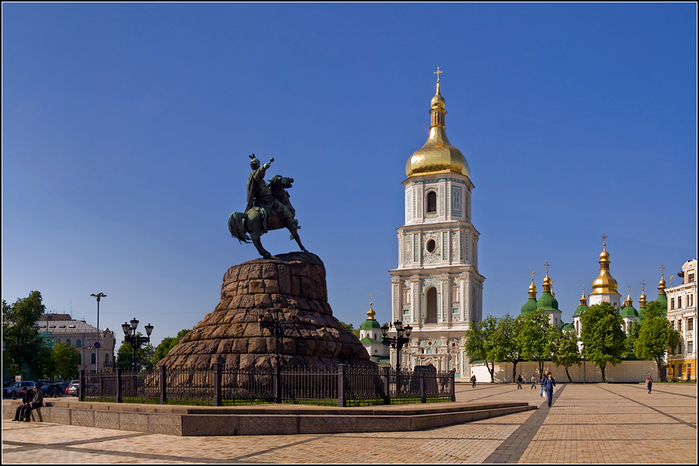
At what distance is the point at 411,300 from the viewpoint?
75.3 metres

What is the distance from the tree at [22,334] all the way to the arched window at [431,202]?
40435 mm

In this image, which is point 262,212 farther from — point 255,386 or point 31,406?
point 31,406

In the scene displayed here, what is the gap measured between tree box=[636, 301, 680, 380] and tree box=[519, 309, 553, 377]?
1002 centimetres

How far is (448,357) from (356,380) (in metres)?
55.3

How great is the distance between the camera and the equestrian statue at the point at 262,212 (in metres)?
24.1

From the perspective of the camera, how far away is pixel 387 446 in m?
13.2

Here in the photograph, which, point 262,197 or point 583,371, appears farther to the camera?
point 583,371

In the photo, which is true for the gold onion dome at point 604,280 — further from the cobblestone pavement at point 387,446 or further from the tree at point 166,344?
the cobblestone pavement at point 387,446

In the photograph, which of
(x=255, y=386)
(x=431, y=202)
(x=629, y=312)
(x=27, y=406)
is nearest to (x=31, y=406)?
(x=27, y=406)

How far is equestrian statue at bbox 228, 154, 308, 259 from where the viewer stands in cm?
2412

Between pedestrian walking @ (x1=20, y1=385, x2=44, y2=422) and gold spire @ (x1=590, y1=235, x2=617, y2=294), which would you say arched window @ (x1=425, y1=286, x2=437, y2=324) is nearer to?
gold spire @ (x1=590, y1=235, x2=617, y2=294)

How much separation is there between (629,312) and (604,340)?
3943 cm

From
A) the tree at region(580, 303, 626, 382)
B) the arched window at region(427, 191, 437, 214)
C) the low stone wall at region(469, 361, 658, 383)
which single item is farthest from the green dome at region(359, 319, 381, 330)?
the tree at region(580, 303, 626, 382)

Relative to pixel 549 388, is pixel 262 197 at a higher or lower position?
higher
